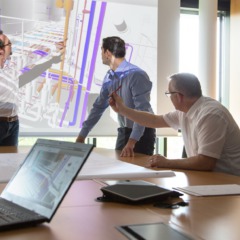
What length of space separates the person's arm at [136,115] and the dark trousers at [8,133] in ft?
2.63

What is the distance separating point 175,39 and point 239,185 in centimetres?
308

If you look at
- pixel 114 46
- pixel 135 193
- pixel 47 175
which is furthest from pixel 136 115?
pixel 47 175

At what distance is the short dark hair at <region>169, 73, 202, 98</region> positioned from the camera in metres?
2.24

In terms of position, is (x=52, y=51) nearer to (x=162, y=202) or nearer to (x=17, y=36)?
(x=17, y=36)

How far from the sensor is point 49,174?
0.95m

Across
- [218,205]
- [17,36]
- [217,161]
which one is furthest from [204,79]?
[218,205]

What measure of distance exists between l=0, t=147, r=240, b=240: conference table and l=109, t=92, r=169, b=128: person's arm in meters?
1.28

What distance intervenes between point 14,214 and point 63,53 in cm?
311

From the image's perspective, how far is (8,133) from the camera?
2977mm

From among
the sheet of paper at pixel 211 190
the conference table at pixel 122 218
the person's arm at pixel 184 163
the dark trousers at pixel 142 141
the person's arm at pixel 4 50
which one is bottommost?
the dark trousers at pixel 142 141

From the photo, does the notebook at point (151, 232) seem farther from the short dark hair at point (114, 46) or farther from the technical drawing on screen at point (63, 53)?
the technical drawing on screen at point (63, 53)

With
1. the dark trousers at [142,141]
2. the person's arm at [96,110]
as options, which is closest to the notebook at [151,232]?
the dark trousers at [142,141]

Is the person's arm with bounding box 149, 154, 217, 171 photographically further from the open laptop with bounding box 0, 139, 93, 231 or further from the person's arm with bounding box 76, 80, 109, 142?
the person's arm with bounding box 76, 80, 109, 142

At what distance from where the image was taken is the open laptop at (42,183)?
891 mm
